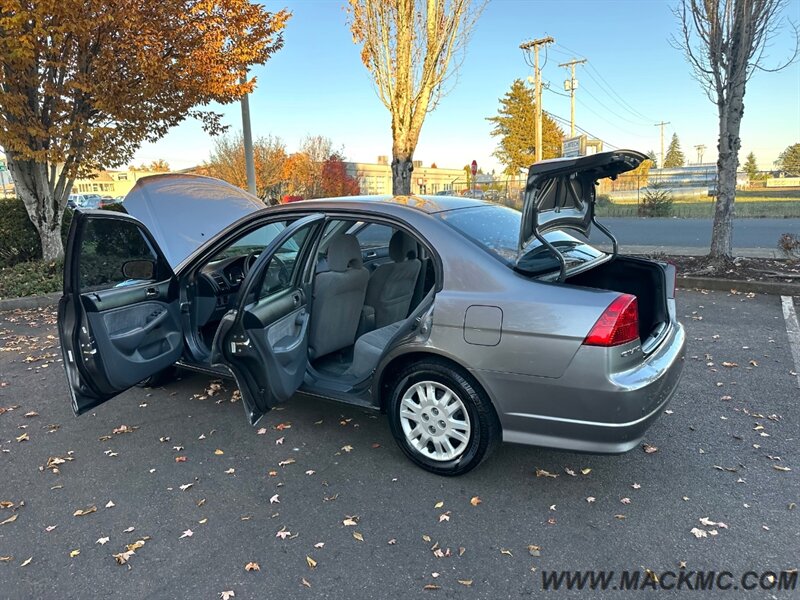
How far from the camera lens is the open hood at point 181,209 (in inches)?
169

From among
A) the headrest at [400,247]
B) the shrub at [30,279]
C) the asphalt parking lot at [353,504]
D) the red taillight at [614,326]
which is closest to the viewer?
the asphalt parking lot at [353,504]

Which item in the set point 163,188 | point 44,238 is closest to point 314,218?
point 163,188

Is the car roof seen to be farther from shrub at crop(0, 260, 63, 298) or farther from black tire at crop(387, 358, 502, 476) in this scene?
shrub at crop(0, 260, 63, 298)

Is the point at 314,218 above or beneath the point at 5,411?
above

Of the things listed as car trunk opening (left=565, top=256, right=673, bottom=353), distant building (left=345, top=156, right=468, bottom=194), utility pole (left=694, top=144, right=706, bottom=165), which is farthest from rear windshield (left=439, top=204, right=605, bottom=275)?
utility pole (left=694, top=144, right=706, bottom=165)

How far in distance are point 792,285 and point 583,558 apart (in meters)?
6.62

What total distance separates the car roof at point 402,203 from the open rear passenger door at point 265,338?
5.9 inches

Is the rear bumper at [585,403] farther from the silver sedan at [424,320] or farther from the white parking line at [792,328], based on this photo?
the white parking line at [792,328]

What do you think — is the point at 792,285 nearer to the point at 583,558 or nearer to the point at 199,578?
the point at 583,558

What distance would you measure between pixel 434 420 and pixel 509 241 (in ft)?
3.72

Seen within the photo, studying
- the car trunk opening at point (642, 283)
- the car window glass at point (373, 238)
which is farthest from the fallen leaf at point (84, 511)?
the car window glass at point (373, 238)

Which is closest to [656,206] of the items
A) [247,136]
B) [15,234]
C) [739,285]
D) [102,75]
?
[739,285]

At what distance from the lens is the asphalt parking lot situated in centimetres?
224

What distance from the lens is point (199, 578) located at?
223 centimetres
